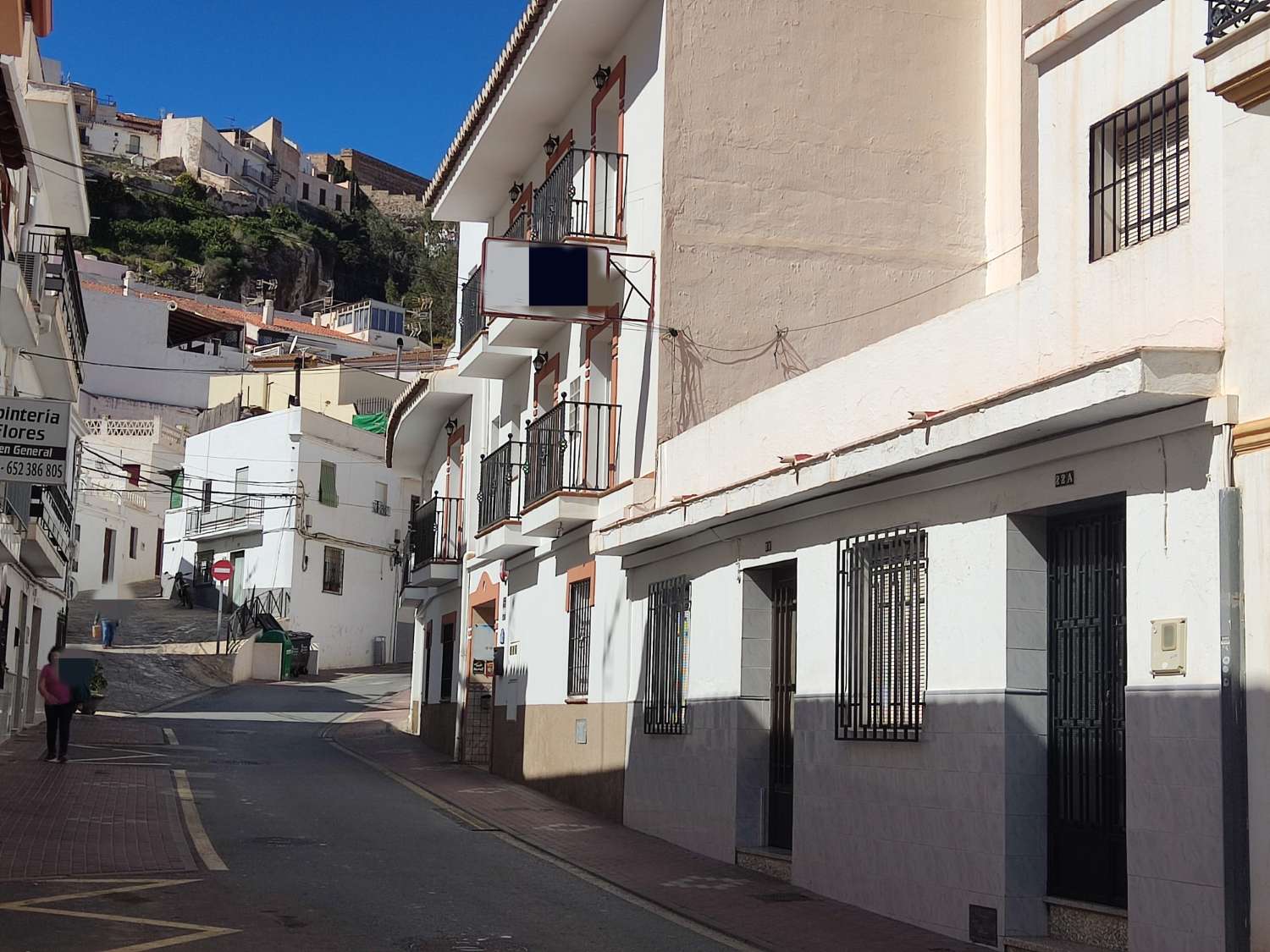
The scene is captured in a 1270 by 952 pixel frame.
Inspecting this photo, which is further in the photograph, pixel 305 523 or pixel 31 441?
pixel 305 523

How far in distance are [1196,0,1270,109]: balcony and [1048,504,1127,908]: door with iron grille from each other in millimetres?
2709

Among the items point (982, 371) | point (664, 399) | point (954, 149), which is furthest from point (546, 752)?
point (982, 371)

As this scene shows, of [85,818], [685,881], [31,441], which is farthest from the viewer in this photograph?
[85,818]

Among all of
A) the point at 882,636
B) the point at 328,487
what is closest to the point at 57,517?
the point at 882,636

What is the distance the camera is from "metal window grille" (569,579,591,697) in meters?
18.6

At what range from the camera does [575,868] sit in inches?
518

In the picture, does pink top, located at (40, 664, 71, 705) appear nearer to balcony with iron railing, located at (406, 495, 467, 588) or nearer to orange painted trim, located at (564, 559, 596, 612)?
orange painted trim, located at (564, 559, 596, 612)

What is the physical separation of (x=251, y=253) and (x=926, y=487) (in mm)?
92376

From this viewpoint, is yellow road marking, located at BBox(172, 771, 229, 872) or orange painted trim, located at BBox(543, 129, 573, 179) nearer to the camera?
yellow road marking, located at BBox(172, 771, 229, 872)

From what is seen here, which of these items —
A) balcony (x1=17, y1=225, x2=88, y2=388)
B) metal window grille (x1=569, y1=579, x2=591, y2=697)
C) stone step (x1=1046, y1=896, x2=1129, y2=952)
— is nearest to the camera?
stone step (x1=1046, y1=896, x2=1129, y2=952)

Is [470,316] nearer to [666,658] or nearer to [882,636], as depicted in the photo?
[666,658]

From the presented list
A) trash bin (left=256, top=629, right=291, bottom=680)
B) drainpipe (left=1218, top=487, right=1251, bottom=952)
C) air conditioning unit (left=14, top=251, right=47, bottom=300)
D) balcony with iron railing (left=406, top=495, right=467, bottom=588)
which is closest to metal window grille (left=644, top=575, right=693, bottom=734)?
drainpipe (left=1218, top=487, right=1251, bottom=952)

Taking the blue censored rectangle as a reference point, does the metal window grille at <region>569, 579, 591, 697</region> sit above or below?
below

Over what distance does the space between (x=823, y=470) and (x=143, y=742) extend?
55.1ft
